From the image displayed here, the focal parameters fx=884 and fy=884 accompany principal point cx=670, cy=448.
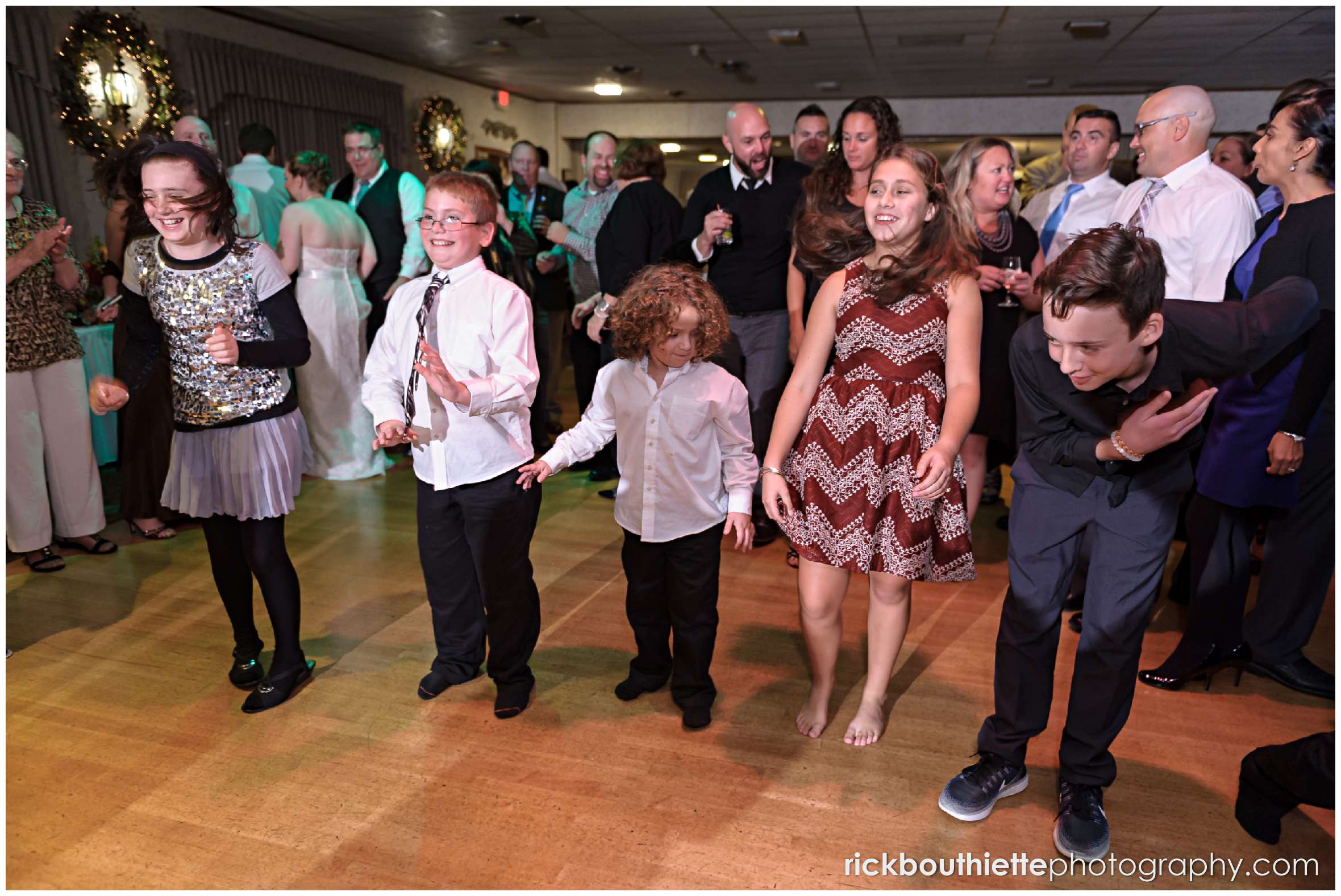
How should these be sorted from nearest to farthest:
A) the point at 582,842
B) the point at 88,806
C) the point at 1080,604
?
the point at 582,842
the point at 88,806
the point at 1080,604

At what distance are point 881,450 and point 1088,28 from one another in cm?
687

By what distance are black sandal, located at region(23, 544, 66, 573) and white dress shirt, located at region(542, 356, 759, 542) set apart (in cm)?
245

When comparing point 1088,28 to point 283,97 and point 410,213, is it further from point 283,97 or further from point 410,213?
point 283,97

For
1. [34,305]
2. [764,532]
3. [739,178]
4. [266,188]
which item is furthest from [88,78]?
[764,532]

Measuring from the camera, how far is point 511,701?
7.86 feet

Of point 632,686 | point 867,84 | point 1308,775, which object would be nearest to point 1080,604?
point 1308,775

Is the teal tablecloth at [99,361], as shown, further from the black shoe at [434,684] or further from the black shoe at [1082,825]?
the black shoe at [1082,825]

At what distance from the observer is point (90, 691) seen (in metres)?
2.54

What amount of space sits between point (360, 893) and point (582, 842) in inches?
17.8

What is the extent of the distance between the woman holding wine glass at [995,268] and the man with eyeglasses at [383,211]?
284cm

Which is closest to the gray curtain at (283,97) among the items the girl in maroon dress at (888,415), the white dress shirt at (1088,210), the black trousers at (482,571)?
the black trousers at (482,571)

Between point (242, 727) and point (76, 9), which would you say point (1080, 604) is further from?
point (76, 9)

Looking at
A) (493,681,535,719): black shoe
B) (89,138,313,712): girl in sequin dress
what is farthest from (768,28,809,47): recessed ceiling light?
(493,681,535,719): black shoe

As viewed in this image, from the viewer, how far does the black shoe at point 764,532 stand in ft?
12.2
